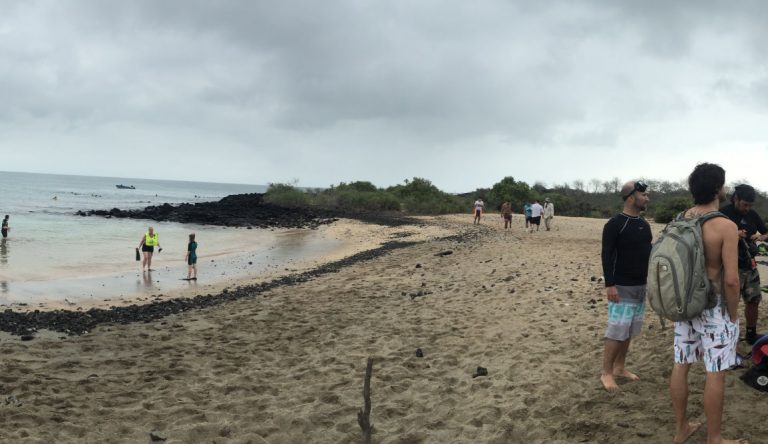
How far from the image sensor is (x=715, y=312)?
3119mm

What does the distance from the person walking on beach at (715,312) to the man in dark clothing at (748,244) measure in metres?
1.70

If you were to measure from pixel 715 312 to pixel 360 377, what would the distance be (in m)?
3.56

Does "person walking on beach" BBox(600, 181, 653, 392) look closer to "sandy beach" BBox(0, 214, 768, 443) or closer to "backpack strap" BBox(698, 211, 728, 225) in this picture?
"sandy beach" BBox(0, 214, 768, 443)

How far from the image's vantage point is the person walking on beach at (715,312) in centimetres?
302

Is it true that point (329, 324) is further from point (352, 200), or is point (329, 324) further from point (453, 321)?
point (352, 200)

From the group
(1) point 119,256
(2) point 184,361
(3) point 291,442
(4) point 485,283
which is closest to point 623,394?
(3) point 291,442

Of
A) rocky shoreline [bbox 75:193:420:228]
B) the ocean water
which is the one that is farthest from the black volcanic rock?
the ocean water

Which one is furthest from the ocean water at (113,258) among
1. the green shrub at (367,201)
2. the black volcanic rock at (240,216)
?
the green shrub at (367,201)

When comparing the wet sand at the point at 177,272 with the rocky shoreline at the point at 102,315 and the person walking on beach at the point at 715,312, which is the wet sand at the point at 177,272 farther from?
the person walking on beach at the point at 715,312

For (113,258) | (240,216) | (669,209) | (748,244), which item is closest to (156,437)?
(748,244)

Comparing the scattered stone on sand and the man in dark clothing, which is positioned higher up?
the man in dark clothing

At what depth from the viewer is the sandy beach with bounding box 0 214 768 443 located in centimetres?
416

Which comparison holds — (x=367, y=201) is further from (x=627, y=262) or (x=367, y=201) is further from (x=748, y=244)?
(x=627, y=262)

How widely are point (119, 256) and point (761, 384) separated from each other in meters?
19.9
